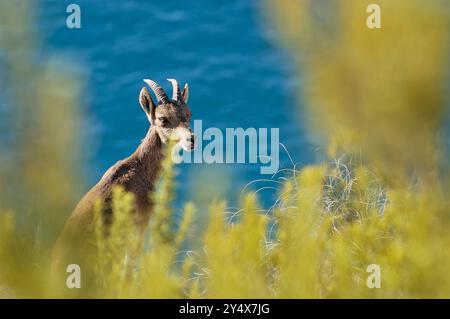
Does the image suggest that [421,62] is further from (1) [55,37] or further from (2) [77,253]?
(1) [55,37]

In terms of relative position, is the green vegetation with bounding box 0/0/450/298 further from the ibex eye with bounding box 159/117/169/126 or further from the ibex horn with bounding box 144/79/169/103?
the ibex horn with bounding box 144/79/169/103

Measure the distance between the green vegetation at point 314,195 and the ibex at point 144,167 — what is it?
0.33 meters

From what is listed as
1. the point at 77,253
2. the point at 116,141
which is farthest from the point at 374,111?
the point at 116,141

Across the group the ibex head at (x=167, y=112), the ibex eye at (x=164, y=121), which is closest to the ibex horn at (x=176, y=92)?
the ibex head at (x=167, y=112)

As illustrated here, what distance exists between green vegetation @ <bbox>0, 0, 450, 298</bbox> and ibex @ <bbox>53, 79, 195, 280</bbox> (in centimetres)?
33

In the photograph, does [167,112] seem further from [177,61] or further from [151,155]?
[177,61]

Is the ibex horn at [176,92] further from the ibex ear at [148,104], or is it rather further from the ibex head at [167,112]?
the ibex ear at [148,104]

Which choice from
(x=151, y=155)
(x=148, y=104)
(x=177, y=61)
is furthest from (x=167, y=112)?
(x=177, y=61)

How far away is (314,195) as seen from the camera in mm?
6613

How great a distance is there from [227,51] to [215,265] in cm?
1149

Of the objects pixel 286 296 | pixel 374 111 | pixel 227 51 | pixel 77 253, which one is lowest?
pixel 286 296

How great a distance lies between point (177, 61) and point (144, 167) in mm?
8622

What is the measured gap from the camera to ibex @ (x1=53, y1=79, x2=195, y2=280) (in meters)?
8.39

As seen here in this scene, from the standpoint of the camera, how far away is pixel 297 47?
35.9ft
